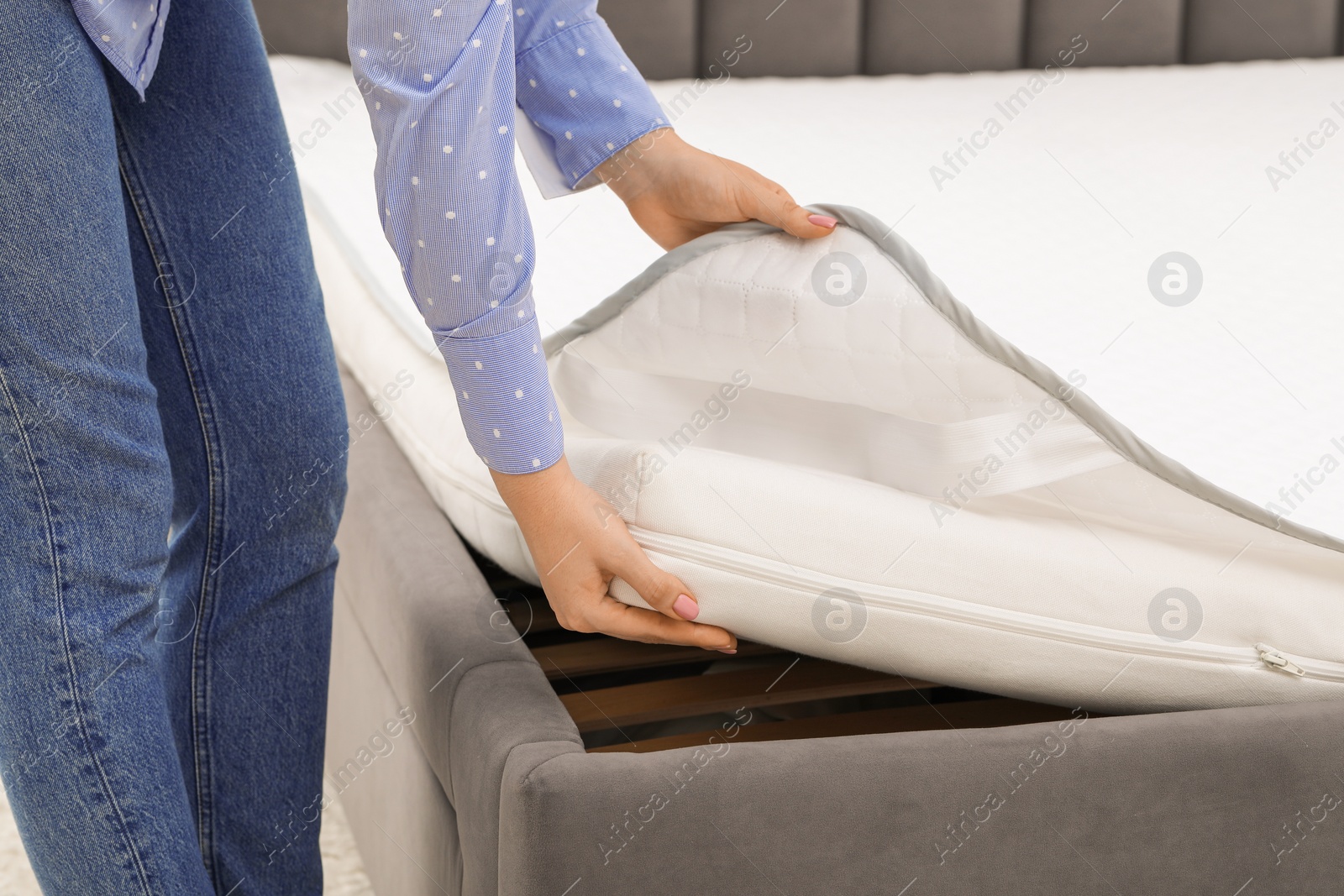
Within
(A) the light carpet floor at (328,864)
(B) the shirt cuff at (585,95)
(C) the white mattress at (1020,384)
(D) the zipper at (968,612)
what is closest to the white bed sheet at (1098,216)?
(C) the white mattress at (1020,384)

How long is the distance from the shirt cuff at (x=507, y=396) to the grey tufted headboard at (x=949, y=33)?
167 centimetres

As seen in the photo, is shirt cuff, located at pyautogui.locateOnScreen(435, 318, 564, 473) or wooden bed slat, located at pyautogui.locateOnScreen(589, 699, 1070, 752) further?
wooden bed slat, located at pyautogui.locateOnScreen(589, 699, 1070, 752)

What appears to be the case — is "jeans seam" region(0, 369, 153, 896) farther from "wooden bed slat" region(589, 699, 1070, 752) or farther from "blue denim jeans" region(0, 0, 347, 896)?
"wooden bed slat" region(589, 699, 1070, 752)

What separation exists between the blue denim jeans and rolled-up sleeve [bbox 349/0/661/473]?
6.0 inches

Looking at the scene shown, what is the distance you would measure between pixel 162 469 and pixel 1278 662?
61 centimetres

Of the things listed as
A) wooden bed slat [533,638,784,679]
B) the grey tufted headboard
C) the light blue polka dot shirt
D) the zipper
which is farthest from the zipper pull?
the grey tufted headboard

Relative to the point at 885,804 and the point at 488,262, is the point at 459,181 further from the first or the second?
the point at 885,804

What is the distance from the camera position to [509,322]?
1.76ft

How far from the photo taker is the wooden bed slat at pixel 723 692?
2.13 feet

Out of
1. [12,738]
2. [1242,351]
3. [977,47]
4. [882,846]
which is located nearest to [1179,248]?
[1242,351]

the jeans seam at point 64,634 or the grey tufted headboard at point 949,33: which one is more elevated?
the grey tufted headboard at point 949,33

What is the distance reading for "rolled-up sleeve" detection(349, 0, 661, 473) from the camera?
1.64 feet

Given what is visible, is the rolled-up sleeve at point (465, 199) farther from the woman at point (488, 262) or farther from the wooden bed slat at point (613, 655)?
the wooden bed slat at point (613, 655)

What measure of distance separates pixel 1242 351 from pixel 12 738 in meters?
0.87
